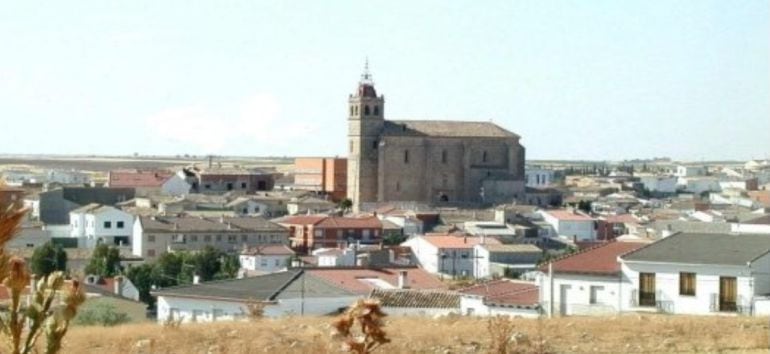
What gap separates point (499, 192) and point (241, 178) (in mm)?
20242

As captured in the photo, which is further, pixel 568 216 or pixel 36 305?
pixel 568 216

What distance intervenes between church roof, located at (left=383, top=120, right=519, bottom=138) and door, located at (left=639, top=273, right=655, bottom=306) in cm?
6467

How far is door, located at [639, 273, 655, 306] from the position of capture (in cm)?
2039

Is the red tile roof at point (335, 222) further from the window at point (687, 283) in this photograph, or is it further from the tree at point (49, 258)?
the window at point (687, 283)

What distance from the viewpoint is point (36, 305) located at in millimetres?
4094

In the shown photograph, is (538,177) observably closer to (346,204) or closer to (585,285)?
(346,204)

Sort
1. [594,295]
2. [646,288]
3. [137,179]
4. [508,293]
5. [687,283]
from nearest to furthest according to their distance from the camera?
1. [687,283]
2. [646,288]
3. [594,295]
4. [508,293]
5. [137,179]

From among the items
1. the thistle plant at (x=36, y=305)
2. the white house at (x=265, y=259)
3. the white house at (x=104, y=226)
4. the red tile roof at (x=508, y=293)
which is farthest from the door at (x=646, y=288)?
the white house at (x=104, y=226)

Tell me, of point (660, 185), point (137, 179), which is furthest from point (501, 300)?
point (660, 185)

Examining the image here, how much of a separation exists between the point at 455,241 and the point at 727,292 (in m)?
35.5

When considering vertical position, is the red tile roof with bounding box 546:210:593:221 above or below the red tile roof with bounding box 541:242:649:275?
below

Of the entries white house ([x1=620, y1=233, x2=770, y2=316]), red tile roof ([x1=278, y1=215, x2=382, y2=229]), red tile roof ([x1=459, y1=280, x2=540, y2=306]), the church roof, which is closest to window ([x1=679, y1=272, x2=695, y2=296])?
white house ([x1=620, y1=233, x2=770, y2=316])

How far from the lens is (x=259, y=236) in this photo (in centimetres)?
5944

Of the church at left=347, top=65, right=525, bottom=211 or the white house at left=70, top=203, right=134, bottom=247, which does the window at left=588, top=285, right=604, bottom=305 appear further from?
the church at left=347, top=65, right=525, bottom=211
